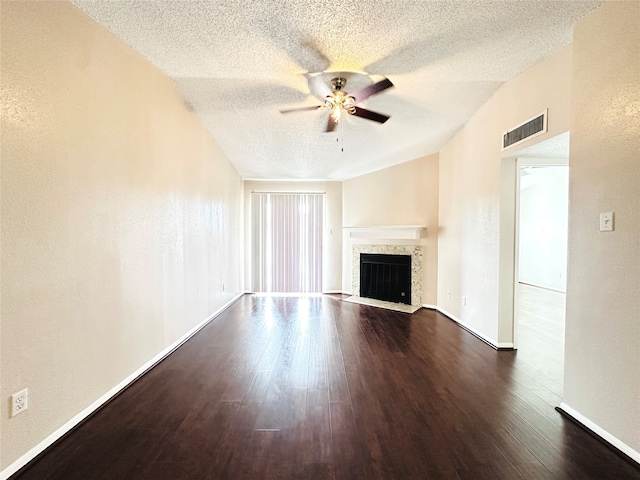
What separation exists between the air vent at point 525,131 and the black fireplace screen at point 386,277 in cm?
260

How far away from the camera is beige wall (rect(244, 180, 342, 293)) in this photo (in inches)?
253

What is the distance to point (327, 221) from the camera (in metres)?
6.44

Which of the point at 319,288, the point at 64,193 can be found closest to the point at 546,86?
the point at 64,193

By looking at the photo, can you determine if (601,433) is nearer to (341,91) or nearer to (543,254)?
(341,91)

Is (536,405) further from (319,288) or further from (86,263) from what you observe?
(319,288)

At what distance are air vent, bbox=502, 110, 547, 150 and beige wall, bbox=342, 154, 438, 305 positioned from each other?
1.92 meters

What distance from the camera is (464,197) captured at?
3.92m

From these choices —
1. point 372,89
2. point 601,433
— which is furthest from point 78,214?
point 601,433

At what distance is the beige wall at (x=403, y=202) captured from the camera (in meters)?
4.91

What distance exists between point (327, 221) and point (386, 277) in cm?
186

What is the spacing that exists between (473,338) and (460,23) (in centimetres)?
314

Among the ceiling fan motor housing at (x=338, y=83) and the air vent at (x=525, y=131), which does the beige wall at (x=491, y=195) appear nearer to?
the air vent at (x=525, y=131)

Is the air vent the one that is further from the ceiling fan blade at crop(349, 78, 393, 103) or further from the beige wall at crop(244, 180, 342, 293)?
the beige wall at crop(244, 180, 342, 293)

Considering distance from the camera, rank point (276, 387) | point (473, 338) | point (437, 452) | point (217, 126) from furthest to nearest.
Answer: point (217, 126)
point (473, 338)
point (276, 387)
point (437, 452)
